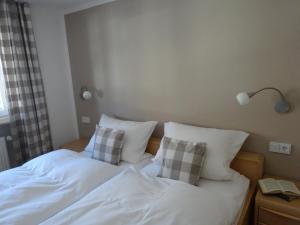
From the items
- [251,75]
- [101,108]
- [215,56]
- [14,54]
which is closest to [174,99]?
[215,56]

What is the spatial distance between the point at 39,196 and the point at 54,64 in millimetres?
1904

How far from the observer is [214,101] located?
2.07 meters

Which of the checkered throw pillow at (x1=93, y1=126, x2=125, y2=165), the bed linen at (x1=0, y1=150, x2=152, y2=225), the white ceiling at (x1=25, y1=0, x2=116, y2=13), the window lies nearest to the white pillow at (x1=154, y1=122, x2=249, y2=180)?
the checkered throw pillow at (x1=93, y1=126, x2=125, y2=165)

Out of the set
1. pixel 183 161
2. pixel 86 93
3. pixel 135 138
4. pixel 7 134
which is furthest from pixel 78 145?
pixel 183 161

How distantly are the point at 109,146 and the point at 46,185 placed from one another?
26.4 inches

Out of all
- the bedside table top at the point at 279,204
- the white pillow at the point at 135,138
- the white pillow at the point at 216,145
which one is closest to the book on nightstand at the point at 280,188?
the bedside table top at the point at 279,204

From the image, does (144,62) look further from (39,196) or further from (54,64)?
(39,196)

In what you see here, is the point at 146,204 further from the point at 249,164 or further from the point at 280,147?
the point at 280,147

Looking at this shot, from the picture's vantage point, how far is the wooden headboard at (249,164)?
185 centimetres

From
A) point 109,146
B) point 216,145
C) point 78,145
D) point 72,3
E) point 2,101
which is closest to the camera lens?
point 216,145

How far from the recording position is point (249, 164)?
1876 mm

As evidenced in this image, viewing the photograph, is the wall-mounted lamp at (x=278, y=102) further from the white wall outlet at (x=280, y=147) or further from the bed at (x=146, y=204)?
the bed at (x=146, y=204)

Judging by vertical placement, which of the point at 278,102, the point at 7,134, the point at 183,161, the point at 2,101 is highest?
the point at 2,101

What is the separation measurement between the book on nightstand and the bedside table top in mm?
37
